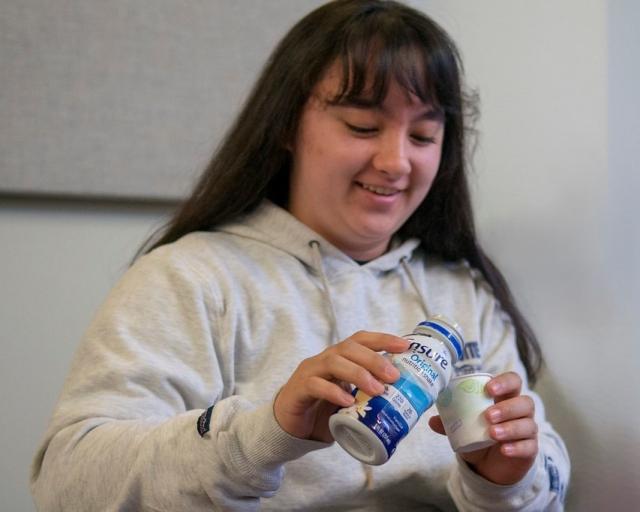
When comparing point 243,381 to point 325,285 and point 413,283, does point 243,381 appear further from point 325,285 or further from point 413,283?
point 413,283

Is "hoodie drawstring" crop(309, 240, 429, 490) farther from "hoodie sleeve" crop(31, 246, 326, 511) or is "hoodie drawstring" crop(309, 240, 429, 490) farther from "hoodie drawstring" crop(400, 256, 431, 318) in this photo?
"hoodie sleeve" crop(31, 246, 326, 511)

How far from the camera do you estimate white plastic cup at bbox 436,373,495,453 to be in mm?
788

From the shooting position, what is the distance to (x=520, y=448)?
847 millimetres

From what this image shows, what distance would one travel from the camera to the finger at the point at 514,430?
794 millimetres

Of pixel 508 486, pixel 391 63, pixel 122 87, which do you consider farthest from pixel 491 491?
pixel 122 87

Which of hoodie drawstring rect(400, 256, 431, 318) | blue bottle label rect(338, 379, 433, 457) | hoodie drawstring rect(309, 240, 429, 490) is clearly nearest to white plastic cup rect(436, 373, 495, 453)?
blue bottle label rect(338, 379, 433, 457)

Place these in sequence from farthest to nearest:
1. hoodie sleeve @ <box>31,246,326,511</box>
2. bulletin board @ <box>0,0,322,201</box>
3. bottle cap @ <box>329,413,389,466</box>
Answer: bulletin board @ <box>0,0,322,201</box> → hoodie sleeve @ <box>31,246,326,511</box> → bottle cap @ <box>329,413,389,466</box>

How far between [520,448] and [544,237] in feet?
1.47

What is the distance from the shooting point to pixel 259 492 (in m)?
0.80

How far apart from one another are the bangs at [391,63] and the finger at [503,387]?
1.21ft

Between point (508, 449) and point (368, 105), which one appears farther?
point (368, 105)

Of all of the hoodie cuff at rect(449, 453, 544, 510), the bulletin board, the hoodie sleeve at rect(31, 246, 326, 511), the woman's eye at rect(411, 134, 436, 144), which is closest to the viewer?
the hoodie sleeve at rect(31, 246, 326, 511)

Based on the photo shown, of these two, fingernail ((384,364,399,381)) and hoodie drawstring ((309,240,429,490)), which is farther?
hoodie drawstring ((309,240,429,490))

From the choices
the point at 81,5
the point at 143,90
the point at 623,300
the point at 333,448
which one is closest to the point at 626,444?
the point at 623,300
